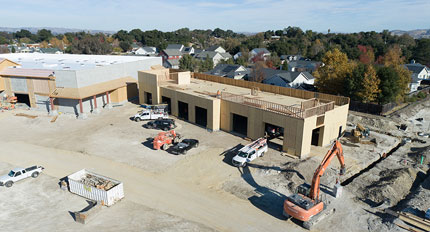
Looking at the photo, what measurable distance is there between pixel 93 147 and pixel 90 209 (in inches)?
509

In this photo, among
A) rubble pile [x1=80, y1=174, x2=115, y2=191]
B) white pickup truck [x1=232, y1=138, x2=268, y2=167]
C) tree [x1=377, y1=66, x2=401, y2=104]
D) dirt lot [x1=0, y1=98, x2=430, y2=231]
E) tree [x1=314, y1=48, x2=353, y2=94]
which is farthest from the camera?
tree [x1=314, y1=48, x2=353, y2=94]

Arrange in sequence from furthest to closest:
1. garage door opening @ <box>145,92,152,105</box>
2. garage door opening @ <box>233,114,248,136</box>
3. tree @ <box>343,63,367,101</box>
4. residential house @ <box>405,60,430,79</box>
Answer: residential house @ <box>405,60,430,79</box> → garage door opening @ <box>145,92,152,105</box> → tree @ <box>343,63,367,101</box> → garage door opening @ <box>233,114,248,136</box>

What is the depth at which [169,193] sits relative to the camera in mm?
22984

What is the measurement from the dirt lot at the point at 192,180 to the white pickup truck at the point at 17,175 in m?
0.53

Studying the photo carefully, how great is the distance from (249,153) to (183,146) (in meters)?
6.92

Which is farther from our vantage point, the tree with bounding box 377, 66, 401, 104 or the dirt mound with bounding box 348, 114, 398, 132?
the tree with bounding box 377, 66, 401, 104

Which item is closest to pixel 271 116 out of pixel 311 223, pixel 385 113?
pixel 311 223

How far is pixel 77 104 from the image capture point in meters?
43.2

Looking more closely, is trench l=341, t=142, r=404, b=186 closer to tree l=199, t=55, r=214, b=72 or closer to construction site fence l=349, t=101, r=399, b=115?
construction site fence l=349, t=101, r=399, b=115

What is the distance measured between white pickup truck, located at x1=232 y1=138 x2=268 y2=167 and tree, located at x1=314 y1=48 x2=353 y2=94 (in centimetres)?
2772

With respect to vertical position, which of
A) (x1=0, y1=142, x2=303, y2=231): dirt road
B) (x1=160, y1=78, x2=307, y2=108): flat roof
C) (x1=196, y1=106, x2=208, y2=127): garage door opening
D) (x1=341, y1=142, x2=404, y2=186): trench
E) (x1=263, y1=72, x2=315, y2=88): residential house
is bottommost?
(x1=341, y1=142, x2=404, y2=186): trench

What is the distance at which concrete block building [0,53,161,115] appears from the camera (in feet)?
139

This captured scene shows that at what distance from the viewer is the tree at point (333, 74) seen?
50.2 m

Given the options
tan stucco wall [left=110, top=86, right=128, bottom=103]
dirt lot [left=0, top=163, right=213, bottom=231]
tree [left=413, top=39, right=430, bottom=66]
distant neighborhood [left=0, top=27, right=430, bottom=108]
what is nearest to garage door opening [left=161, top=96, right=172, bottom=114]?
tan stucco wall [left=110, top=86, right=128, bottom=103]
